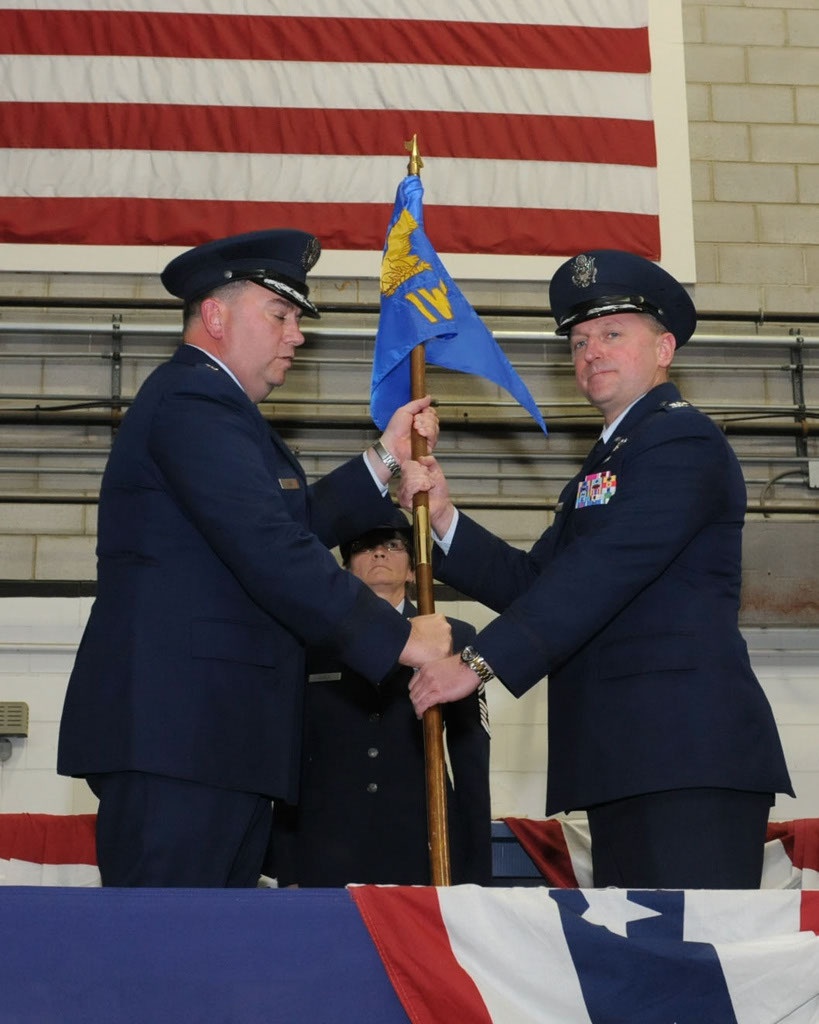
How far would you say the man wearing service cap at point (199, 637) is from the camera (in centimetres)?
258

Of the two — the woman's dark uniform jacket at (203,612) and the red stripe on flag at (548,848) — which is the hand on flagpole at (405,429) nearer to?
the woman's dark uniform jacket at (203,612)

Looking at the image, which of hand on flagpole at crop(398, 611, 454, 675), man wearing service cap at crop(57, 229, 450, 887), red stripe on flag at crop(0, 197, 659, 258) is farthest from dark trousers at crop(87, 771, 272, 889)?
red stripe on flag at crop(0, 197, 659, 258)

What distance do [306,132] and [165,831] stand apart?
4.52 m

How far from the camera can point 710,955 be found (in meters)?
2.05

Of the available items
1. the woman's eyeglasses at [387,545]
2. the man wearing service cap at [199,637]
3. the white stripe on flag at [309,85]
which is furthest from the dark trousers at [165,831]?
the white stripe on flag at [309,85]

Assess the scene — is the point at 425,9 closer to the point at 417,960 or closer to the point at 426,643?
the point at 426,643

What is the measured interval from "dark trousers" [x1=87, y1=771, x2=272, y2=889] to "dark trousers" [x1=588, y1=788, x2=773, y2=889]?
28.4 inches

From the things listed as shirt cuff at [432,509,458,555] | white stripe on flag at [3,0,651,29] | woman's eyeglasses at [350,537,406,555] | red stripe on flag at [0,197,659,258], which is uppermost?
white stripe on flag at [3,0,651,29]

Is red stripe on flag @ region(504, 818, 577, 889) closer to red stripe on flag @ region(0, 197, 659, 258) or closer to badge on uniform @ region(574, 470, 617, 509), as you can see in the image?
badge on uniform @ region(574, 470, 617, 509)

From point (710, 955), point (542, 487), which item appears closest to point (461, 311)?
point (710, 955)

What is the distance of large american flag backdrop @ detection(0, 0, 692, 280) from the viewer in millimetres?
6398

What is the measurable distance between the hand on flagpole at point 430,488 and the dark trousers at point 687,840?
96cm

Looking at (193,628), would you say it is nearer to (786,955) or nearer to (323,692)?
(786,955)

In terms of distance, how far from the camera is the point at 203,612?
2.68m
